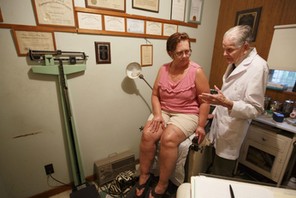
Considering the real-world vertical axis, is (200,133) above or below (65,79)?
below

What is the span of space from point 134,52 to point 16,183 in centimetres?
157

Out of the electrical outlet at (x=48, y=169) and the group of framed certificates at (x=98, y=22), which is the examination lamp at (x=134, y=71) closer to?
the group of framed certificates at (x=98, y=22)

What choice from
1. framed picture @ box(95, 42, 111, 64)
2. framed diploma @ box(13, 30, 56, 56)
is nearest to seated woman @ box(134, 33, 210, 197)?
framed picture @ box(95, 42, 111, 64)

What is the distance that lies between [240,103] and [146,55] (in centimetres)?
103

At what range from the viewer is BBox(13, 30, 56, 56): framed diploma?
3.68ft

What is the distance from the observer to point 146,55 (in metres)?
1.71

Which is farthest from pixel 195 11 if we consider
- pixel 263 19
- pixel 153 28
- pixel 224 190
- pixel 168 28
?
pixel 224 190

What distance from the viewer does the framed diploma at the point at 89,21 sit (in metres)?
1.29

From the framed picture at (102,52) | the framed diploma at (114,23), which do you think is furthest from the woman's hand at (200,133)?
the framed diploma at (114,23)

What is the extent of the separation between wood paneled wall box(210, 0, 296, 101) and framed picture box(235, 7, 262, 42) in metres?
0.03

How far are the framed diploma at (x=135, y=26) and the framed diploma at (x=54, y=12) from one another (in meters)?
0.48

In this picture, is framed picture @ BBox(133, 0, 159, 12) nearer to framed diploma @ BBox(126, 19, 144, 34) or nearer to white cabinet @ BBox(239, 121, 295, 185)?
framed diploma @ BBox(126, 19, 144, 34)

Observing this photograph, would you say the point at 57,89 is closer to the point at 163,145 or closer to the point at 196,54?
the point at 163,145

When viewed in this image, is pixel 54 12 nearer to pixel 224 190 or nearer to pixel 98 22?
pixel 98 22
